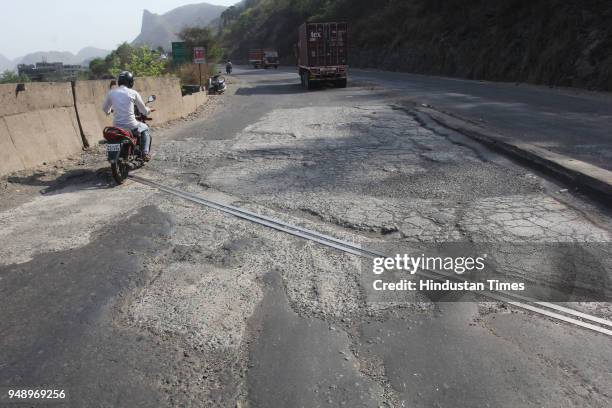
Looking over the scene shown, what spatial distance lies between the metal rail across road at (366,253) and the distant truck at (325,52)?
19098mm

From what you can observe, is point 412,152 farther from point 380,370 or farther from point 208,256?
point 380,370

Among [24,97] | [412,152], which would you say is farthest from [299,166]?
[24,97]

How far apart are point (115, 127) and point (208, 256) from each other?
4160 mm

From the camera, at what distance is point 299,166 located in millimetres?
7984

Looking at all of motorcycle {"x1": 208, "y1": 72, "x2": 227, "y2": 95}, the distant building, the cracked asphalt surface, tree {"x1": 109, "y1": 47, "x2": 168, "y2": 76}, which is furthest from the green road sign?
the cracked asphalt surface

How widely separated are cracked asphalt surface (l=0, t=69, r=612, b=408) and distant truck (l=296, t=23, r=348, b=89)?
60.1ft

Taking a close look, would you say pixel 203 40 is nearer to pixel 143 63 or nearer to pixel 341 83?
pixel 341 83

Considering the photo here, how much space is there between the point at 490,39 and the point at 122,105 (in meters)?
29.1

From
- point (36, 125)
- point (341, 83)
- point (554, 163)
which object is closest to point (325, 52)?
point (341, 83)

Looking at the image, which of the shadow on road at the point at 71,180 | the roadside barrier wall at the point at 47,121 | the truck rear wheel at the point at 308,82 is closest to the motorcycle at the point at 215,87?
the truck rear wheel at the point at 308,82

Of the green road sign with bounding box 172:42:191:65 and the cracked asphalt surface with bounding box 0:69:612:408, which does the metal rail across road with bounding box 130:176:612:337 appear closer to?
the cracked asphalt surface with bounding box 0:69:612:408

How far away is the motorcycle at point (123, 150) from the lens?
23.5 feet

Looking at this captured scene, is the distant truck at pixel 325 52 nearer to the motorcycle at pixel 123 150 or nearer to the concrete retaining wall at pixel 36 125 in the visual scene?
the concrete retaining wall at pixel 36 125

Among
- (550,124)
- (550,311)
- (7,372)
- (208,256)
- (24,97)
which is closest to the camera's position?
(7,372)
